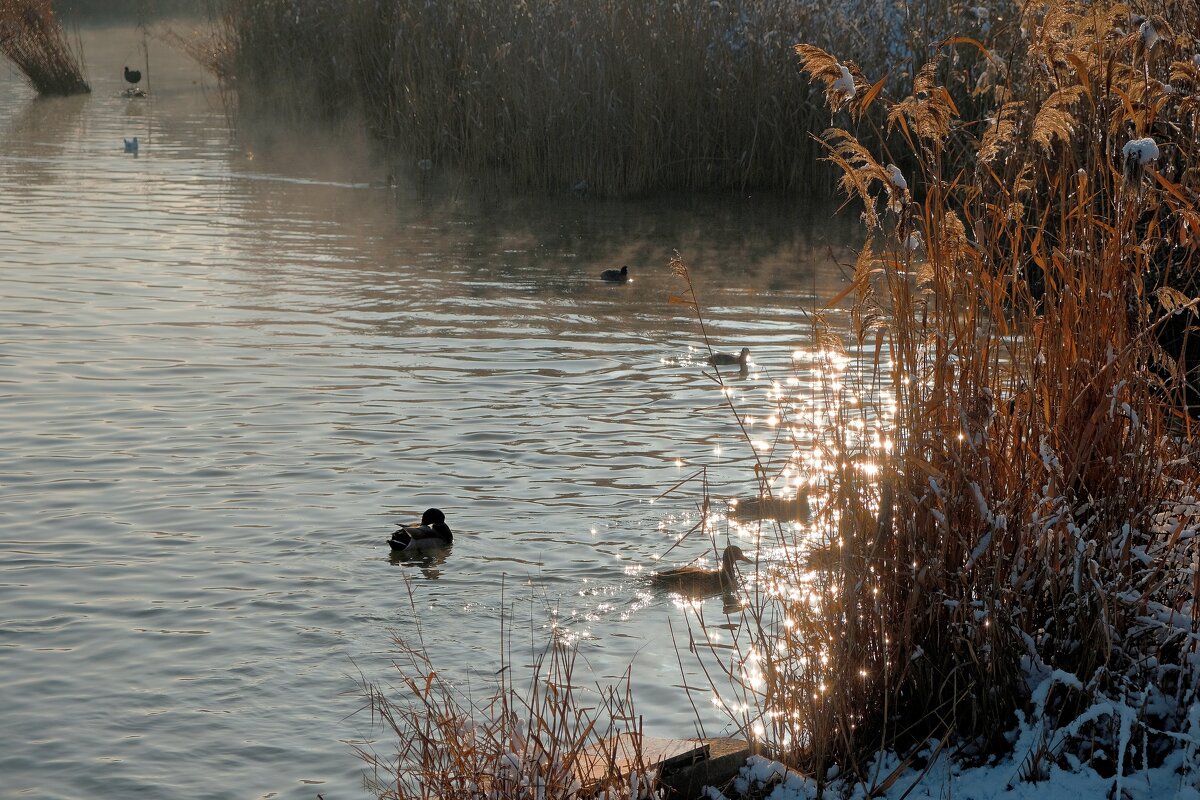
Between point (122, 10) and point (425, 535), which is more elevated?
point (122, 10)

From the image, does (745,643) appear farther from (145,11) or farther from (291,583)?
(145,11)

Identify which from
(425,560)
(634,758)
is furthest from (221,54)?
(634,758)

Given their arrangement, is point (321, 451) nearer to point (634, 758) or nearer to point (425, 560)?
point (425, 560)

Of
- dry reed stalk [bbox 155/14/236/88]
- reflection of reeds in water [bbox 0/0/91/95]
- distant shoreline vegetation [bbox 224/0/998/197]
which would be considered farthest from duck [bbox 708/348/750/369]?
reflection of reeds in water [bbox 0/0/91/95]

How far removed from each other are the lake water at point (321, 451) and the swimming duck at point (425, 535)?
0.13 m

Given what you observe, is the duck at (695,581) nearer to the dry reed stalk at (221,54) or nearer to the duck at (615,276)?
the duck at (615,276)

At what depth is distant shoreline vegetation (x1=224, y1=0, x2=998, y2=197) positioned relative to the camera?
1720cm

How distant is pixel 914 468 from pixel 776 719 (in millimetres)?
806

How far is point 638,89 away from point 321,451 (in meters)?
10.1

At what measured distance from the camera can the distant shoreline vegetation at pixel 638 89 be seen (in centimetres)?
1720

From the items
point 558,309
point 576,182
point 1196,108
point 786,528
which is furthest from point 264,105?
point 1196,108

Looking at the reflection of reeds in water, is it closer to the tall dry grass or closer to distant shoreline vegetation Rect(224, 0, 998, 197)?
distant shoreline vegetation Rect(224, 0, 998, 197)

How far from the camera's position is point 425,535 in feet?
21.0

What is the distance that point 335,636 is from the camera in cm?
560
